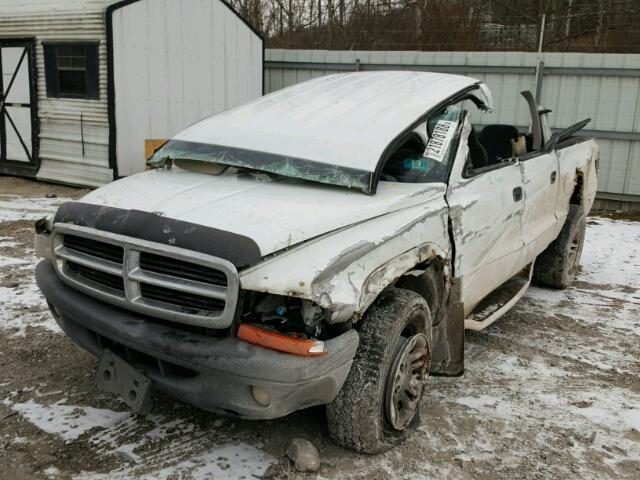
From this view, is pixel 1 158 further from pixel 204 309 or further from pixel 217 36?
pixel 204 309

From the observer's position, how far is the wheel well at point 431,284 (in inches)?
129

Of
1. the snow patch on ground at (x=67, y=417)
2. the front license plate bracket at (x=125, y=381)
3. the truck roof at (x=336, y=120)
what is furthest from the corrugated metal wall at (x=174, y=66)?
the front license plate bracket at (x=125, y=381)

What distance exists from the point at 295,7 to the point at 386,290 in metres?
18.4

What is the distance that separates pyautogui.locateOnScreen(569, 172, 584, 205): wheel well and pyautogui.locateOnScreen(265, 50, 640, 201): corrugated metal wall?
487 centimetres

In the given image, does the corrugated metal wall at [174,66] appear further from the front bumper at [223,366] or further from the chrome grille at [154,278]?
the front bumper at [223,366]

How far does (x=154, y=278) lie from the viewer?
2598mm

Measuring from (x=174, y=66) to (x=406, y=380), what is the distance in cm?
974

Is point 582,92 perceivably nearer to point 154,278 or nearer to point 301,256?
point 301,256

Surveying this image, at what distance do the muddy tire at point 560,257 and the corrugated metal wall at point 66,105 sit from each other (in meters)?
7.64

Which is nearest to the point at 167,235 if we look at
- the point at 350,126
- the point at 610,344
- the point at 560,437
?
the point at 350,126

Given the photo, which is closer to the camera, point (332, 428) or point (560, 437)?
point (332, 428)

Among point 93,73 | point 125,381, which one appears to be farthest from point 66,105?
point 125,381

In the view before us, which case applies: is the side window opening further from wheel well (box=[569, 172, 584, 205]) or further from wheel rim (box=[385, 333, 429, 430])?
wheel well (box=[569, 172, 584, 205])

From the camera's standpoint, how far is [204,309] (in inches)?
100
